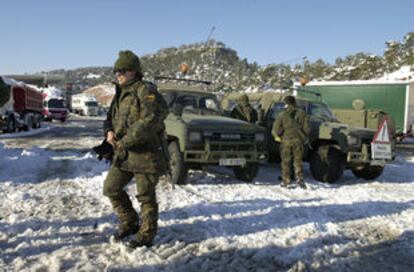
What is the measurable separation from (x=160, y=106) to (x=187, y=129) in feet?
12.1

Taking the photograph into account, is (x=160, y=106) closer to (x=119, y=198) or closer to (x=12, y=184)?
(x=119, y=198)

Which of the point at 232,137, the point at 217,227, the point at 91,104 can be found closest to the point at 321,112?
the point at 232,137

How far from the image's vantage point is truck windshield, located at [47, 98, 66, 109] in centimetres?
3979

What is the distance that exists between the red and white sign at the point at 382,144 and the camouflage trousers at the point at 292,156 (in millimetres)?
1666

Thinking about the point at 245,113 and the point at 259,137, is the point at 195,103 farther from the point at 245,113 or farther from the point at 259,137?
the point at 259,137

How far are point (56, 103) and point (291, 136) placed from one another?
34.7 m

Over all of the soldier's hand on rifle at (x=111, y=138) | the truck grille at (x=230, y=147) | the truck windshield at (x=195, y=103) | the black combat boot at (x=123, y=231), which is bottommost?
the black combat boot at (x=123, y=231)

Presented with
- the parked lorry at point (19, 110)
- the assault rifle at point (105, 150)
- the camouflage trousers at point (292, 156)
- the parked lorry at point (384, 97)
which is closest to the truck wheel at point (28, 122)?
the parked lorry at point (19, 110)

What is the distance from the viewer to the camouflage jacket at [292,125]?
873 centimetres

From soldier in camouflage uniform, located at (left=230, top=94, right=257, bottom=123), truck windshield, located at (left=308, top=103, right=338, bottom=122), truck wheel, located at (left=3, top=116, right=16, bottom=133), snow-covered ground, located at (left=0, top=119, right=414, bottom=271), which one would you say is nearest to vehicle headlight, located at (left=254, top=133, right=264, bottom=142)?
snow-covered ground, located at (left=0, top=119, right=414, bottom=271)

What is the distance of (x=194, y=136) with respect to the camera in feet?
27.0

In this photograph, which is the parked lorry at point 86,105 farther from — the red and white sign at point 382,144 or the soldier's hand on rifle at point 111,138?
the soldier's hand on rifle at point 111,138

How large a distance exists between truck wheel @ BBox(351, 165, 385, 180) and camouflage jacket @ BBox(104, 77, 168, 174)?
6.52 metres

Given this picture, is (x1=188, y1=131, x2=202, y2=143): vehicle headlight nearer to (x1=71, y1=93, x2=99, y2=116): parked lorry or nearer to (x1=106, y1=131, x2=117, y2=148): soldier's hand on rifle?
(x1=106, y1=131, x2=117, y2=148): soldier's hand on rifle
